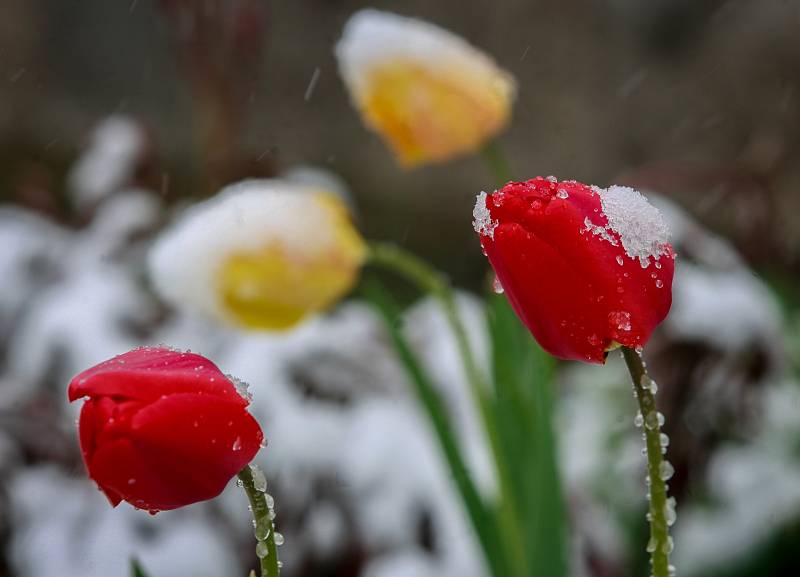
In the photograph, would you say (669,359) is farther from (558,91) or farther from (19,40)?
(19,40)

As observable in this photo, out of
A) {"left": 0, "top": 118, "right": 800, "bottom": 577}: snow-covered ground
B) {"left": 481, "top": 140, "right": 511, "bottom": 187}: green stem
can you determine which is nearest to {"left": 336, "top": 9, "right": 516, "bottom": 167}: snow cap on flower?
{"left": 481, "top": 140, "right": 511, "bottom": 187}: green stem

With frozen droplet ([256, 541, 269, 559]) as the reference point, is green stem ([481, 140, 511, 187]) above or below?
below

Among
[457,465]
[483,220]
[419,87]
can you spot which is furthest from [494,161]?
[483,220]

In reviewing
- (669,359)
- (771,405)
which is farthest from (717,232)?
(669,359)

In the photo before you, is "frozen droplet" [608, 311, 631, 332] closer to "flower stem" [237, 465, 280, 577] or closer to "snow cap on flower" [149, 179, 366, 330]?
"flower stem" [237, 465, 280, 577]

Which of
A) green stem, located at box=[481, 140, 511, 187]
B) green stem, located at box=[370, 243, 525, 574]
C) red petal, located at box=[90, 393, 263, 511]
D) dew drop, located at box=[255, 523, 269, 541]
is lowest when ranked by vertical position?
green stem, located at box=[370, 243, 525, 574]

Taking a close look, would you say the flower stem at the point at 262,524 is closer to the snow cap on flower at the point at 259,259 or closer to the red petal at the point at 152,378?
the red petal at the point at 152,378

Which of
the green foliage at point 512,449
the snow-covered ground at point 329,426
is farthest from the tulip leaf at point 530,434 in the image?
the snow-covered ground at point 329,426

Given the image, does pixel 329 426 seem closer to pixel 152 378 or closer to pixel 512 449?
pixel 512 449
